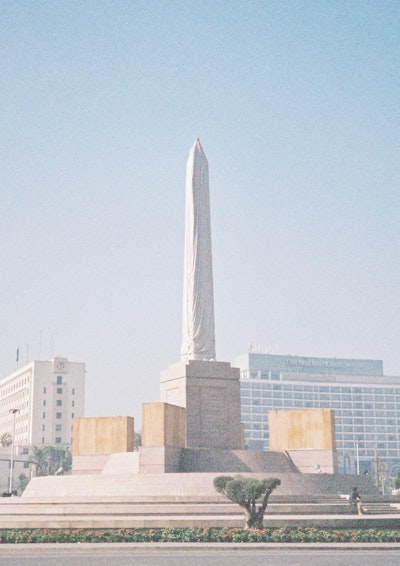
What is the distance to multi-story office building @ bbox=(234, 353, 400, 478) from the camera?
5812 inches

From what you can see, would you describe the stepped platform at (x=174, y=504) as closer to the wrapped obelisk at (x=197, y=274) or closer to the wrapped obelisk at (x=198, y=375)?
the wrapped obelisk at (x=198, y=375)

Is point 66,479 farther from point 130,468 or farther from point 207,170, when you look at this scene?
point 207,170

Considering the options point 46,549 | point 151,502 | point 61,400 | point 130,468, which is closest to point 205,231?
point 130,468

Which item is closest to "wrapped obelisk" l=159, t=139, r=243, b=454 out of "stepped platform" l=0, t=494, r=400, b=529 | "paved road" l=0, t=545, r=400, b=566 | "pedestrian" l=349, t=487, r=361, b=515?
"stepped platform" l=0, t=494, r=400, b=529

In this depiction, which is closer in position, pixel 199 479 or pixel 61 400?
pixel 199 479

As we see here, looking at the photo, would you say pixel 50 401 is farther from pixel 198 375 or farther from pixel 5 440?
pixel 198 375

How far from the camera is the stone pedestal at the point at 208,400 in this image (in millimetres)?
30672

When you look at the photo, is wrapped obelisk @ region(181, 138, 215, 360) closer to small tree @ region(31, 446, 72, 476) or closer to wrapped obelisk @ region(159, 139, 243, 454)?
wrapped obelisk @ region(159, 139, 243, 454)

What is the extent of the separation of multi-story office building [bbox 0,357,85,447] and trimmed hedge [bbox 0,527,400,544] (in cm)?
8986

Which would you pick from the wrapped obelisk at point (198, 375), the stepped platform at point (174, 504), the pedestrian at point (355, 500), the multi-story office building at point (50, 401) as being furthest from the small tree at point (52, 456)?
the pedestrian at point (355, 500)

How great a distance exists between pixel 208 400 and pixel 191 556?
15379mm

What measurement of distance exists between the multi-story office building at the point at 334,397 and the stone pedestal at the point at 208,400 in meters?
114

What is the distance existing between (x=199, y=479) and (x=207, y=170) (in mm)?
15448

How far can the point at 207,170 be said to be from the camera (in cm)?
3531
